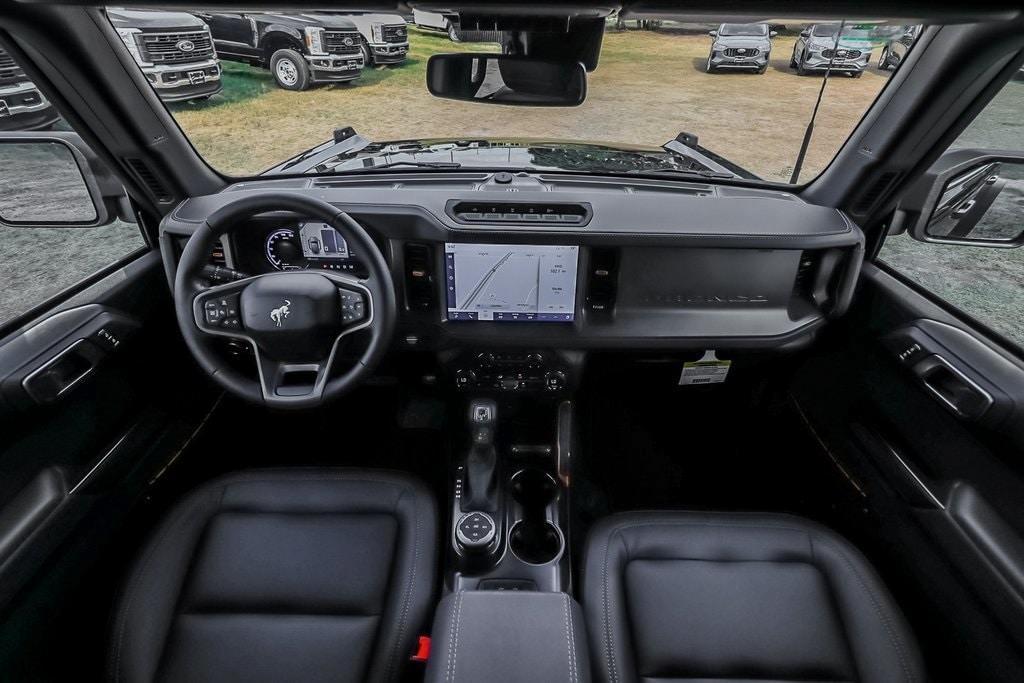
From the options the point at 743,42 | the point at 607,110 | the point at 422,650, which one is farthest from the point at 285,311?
the point at 607,110

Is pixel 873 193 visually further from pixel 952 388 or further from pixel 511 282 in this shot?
pixel 511 282

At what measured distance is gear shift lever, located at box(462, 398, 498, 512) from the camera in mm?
2072

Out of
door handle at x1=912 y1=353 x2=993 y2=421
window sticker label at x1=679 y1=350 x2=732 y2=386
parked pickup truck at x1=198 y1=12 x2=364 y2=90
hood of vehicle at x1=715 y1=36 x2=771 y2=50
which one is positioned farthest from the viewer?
parked pickup truck at x1=198 y1=12 x2=364 y2=90

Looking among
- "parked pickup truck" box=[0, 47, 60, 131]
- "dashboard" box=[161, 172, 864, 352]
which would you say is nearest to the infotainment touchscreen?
"dashboard" box=[161, 172, 864, 352]

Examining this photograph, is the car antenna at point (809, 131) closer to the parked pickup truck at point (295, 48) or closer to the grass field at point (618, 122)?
the grass field at point (618, 122)

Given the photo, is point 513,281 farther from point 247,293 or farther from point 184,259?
point 184,259

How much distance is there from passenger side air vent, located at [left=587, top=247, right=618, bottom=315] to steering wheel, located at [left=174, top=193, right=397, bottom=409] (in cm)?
75

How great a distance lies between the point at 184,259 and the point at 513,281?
992mm

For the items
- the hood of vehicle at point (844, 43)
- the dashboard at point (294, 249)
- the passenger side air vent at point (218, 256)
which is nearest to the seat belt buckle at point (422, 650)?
the dashboard at point (294, 249)

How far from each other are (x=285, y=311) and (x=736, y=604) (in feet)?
4.86

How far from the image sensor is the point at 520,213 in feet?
6.54

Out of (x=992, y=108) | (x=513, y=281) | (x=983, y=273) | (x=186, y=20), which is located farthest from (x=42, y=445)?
(x=983, y=273)

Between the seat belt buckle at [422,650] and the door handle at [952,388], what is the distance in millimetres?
1574

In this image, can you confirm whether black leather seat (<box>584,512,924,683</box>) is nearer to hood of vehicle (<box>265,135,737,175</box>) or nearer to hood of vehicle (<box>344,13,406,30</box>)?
hood of vehicle (<box>265,135,737,175</box>)
